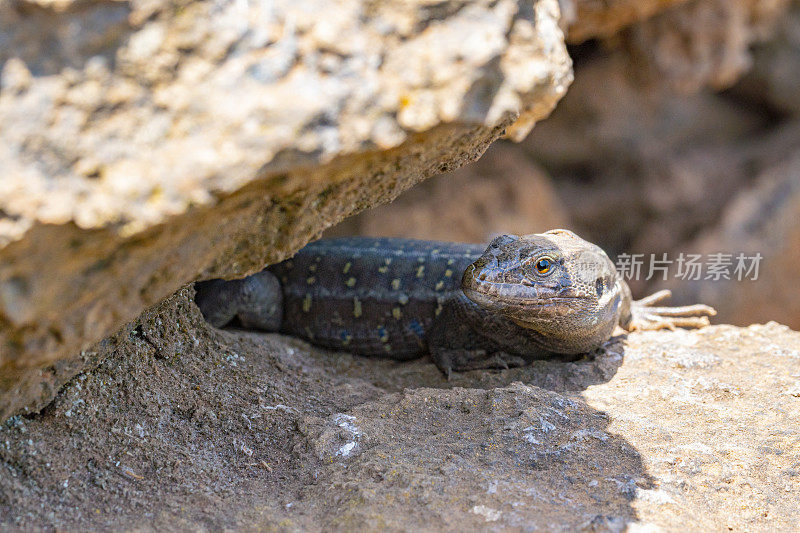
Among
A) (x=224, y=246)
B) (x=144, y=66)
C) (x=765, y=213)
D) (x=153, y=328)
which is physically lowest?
(x=765, y=213)

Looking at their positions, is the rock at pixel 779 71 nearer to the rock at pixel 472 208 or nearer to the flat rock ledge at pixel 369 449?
the rock at pixel 472 208

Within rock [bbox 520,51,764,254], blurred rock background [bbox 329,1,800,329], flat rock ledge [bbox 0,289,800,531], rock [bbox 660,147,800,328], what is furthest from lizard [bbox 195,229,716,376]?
rock [bbox 520,51,764,254]

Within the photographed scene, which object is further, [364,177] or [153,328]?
[153,328]

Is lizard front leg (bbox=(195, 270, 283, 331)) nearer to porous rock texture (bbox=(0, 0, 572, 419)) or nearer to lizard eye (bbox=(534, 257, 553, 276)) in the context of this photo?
lizard eye (bbox=(534, 257, 553, 276))

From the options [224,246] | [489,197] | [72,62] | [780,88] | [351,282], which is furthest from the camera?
[780,88]

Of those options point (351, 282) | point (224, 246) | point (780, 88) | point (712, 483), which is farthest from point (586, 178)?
point (224, 246)

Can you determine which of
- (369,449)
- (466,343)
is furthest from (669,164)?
(369,449)

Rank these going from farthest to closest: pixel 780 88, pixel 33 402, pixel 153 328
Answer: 1. pixel 780 88
2. pixel 153 328
3. pixel 33 402

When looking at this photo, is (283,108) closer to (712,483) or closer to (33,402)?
(33,402)

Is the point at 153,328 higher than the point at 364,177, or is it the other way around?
the point at 364,177
